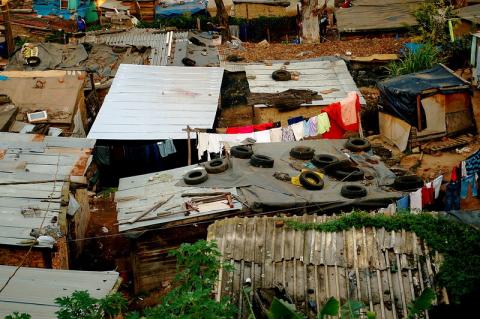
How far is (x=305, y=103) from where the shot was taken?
70.0 ft

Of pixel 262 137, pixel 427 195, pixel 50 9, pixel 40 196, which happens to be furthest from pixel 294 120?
pixel 50 9

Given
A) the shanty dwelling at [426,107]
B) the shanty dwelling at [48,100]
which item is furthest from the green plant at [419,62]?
the shanty dwelling at [48,100]

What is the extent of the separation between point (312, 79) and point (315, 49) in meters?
4.12

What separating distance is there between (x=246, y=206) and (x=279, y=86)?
837 cm

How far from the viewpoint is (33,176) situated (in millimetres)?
13789

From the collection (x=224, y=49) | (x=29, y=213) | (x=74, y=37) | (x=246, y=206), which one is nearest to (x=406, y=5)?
(x=224, y=49)

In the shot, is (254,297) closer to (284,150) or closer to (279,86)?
(284,150)

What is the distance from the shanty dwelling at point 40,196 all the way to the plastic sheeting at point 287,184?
8.73 ft

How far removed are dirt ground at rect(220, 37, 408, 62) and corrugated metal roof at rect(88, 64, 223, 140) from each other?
309 centimetres

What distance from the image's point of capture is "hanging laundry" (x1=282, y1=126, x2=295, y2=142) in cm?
1950

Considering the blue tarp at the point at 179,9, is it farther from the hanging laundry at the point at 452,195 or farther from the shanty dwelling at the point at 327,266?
the shanty dwelling at the point at 327,266

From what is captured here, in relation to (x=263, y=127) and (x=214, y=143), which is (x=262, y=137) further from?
(x=214, y=143)

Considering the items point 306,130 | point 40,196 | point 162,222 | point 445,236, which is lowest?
point 162,222

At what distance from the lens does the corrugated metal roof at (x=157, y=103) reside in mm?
20422
